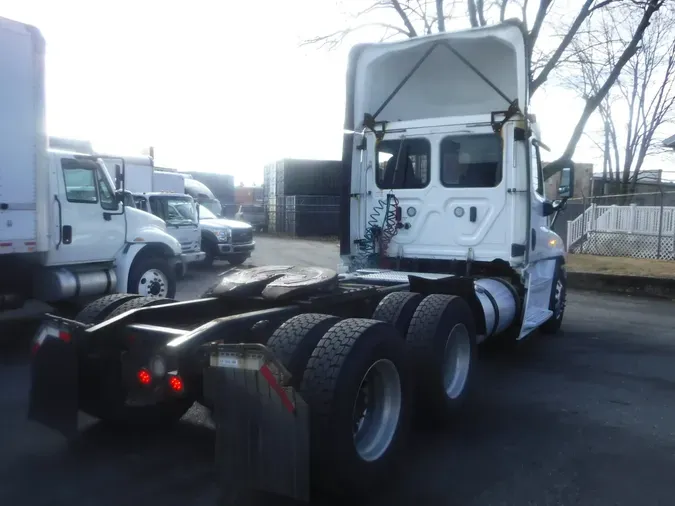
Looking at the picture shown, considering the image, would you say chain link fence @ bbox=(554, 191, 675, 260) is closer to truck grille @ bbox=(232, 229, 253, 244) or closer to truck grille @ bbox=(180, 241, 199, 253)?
truck grille @ bbox=(232, 229, 253, 244)

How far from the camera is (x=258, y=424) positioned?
339 cm

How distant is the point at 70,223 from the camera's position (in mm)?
8875

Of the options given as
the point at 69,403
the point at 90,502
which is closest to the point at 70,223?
the point at 69,403

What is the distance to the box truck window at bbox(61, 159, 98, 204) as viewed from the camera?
8883mm

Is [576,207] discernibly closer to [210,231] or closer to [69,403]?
[210,231]

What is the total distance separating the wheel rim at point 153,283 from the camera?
397 inches

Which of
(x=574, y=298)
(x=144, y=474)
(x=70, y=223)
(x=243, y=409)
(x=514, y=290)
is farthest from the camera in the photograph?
(x=574, y=298)

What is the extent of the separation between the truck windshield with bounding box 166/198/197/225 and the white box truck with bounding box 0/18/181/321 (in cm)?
552

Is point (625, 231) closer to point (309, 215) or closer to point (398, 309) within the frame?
point (398, 309)

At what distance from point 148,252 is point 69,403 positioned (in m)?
6.15

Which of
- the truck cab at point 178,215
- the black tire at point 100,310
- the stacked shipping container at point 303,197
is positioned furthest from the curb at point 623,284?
the stacked shipping container at point 303,197

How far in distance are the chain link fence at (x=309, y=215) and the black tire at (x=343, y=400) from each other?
1088 inches

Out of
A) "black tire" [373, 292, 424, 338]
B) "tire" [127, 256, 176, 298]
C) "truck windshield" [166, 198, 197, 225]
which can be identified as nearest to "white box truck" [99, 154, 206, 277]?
"truck windshield" [166, 198, 197, 225]

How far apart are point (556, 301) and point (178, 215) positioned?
10517 millimetres
